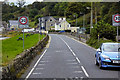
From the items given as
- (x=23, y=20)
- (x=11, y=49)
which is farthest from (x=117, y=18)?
(x=11, y=49)

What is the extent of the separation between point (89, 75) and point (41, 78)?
2441mm

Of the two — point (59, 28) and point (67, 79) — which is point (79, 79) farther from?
point (59, 28)

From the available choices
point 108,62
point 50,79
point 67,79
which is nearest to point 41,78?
point 50,79

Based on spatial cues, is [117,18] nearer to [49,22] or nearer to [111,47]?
[111,47]

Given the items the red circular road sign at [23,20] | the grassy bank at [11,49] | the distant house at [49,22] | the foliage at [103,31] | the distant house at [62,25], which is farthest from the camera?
the distant house at [49,22]

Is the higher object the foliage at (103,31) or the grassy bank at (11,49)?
the foliage at (103,31)

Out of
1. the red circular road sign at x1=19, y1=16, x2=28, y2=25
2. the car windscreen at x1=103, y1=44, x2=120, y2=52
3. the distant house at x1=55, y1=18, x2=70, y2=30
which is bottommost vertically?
the car windscreen at x1=103, y1=44, x2=120, y2=52

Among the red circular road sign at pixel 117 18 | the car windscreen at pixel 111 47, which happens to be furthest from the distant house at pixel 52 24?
the car windscreen at pixel 111 47

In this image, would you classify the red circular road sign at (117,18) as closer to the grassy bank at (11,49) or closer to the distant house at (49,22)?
the grassy bank at (11,49)

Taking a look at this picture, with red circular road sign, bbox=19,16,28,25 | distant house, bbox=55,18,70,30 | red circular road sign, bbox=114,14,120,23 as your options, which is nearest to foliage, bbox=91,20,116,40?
red circular road sign, bbox=114,14,120,23

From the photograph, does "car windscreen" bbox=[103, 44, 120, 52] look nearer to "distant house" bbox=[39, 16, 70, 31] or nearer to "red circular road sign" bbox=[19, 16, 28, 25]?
"red circular road sign" bbox=[19, 16, 28, 25]

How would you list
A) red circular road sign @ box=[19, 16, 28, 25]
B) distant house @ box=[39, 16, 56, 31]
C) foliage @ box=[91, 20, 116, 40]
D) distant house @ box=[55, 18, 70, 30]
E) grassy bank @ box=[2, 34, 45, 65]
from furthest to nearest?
distant house @ box=[39, 16, 56, 31] < distant house @ box=[55, 18, 70, 30] < foliage @ box=[91, 20, 116, 40] < red circular road sign @ box=[19, 16, 28, 25] < grassy bank @ box=[2, 34, 45, 65]

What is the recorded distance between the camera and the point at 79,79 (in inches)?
448

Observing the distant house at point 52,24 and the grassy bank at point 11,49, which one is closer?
the grassy bank at point 11,49
